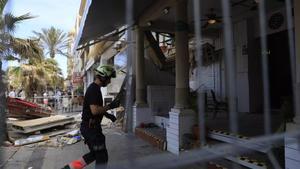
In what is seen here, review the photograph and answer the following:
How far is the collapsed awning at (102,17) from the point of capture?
698 cm

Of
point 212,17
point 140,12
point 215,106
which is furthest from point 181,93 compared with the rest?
point 140,12

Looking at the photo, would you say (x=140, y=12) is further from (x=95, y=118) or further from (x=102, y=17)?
(x=95, y=118)

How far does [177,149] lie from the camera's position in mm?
6543

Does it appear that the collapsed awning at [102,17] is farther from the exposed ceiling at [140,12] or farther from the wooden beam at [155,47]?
the wooden beam at [155,47]

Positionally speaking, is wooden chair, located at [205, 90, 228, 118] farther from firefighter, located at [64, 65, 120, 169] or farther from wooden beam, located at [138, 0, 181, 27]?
firefighter, located at [64, 65, 120, 169]

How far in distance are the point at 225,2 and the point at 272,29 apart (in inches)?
291

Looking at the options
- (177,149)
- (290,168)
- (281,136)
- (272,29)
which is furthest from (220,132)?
(272,29)

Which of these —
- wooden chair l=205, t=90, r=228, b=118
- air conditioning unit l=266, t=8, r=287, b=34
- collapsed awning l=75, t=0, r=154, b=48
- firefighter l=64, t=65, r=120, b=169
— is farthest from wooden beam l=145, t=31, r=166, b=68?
→ firefighter l=64, t=65, r=120, b=169

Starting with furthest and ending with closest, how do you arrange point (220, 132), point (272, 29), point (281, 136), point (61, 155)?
point (272, 29), point (61, 155), point (220, 132), point (281, 136)

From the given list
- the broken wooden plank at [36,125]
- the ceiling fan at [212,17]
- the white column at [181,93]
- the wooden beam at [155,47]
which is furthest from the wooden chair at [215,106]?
the broken wooden plank at [36,125]

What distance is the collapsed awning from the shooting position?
6.98 metres

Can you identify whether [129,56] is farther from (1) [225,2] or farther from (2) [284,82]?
(2) [284,82]

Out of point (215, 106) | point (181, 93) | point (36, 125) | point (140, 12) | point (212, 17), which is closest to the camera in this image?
point (181, 93)

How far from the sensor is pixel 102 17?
8.04 meters
